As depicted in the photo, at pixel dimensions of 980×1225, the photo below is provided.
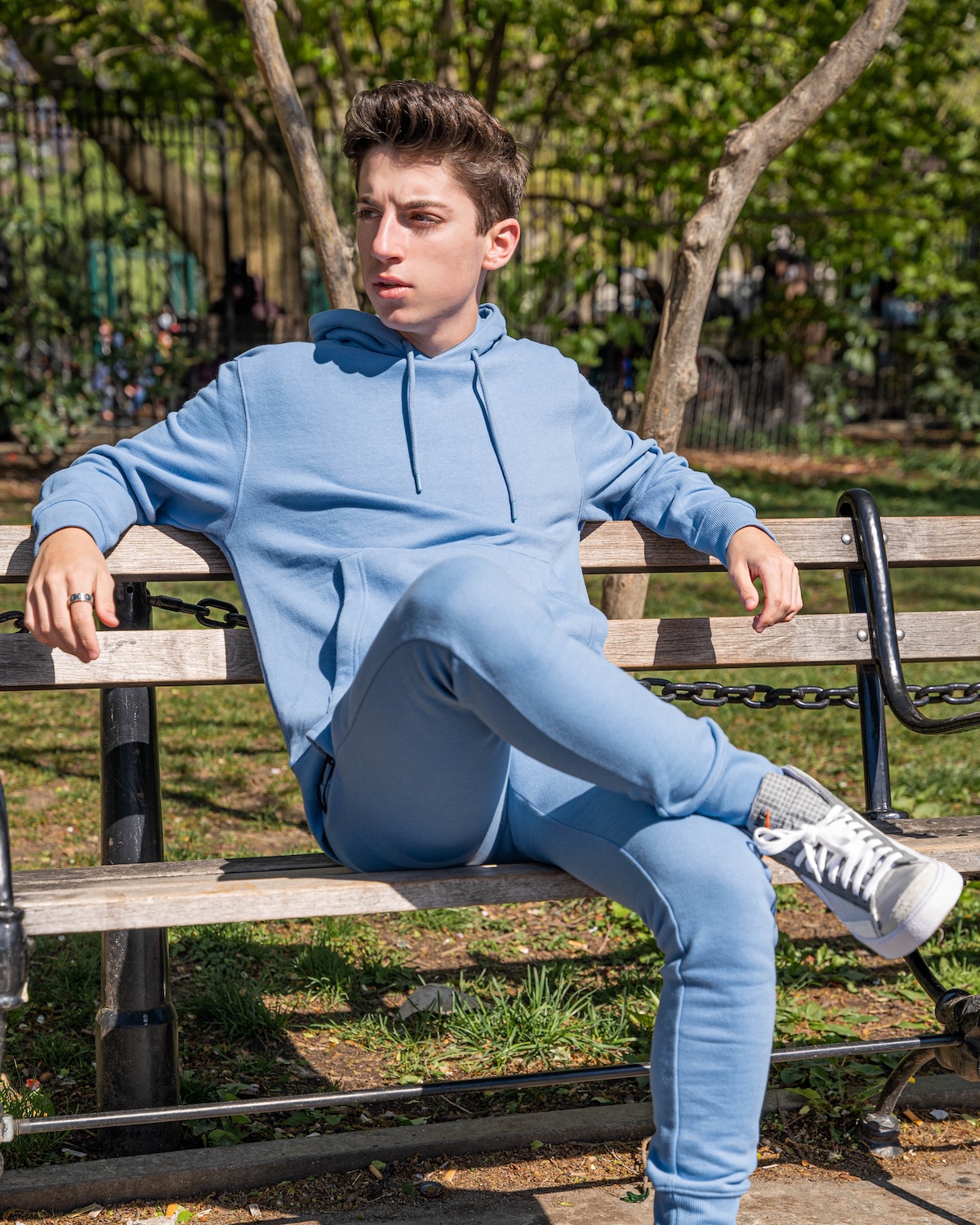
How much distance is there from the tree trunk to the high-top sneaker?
6.39 feet

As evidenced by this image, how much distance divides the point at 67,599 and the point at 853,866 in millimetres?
1227

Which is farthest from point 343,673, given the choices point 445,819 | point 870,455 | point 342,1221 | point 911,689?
point 870,455

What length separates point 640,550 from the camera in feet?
8.63

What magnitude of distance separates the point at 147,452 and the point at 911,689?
163 cm

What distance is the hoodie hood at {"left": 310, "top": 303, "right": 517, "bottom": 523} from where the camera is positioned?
2.25 metres

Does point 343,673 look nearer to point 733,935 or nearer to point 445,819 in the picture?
point 445,819

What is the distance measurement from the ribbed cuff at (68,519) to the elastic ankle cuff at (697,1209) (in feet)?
4.41

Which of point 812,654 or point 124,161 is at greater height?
point 124,161

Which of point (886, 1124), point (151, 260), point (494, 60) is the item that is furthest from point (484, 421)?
point (151, 260)

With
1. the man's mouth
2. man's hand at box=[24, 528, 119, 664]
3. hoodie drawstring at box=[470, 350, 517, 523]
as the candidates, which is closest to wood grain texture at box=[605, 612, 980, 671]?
hoodie drawstring at box=[470, 350, 517, 523]

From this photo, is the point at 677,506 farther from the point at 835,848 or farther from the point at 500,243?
the point at 835,848

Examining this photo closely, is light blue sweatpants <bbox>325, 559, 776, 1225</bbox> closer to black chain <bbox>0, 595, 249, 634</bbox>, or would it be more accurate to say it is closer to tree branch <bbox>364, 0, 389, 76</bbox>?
black chain <bbox>0, 595, 249, 634</bbox>

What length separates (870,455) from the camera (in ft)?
47.9

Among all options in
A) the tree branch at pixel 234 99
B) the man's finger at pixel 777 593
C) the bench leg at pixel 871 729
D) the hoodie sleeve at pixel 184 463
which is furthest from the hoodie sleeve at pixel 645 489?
the tree branch at pixel 234 99
